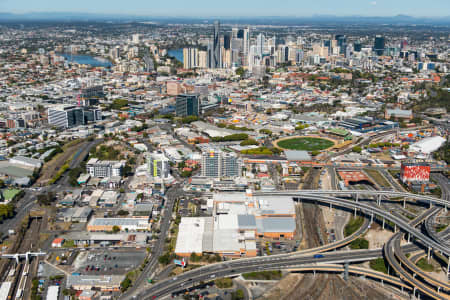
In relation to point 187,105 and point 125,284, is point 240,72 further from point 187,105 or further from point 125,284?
point 125,284

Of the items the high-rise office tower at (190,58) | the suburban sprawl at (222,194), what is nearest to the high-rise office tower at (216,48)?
the high-rise office tower at (190,58)

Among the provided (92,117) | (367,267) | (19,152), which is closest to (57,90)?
(92,117)

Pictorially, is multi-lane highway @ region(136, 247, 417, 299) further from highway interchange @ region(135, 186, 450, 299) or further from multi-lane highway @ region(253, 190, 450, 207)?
multi-lane highway @ region(253, 190, 450, 207)

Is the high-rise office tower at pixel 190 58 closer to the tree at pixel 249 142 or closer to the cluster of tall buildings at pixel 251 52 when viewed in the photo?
the cluster of tall buildings at pixel 251 52

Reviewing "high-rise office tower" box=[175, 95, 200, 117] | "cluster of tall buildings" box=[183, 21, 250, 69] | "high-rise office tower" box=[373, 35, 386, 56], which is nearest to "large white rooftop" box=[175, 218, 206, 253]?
"high-rise office tower" box=[175, 95, 200, 117]

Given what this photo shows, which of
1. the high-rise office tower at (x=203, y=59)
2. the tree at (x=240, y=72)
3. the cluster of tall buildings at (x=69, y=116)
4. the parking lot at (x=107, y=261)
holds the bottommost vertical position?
the parking lot at (x=107, y=261)

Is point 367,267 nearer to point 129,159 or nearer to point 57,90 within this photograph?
point 129,159

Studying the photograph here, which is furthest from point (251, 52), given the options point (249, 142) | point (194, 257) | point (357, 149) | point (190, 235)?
point (194, 257)
